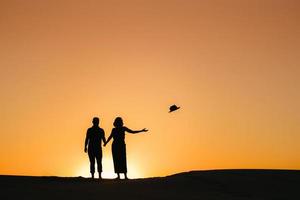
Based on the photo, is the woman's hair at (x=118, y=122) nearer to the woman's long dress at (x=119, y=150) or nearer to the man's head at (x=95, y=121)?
the woman's long dress at (x=119, y=150)

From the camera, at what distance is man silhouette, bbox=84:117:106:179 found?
19.0 metres

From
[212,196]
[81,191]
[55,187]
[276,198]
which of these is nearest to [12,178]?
[55,187]

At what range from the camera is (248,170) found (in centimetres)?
1908

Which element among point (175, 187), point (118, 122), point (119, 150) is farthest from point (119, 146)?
point (175, 187)

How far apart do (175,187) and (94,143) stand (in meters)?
4.91

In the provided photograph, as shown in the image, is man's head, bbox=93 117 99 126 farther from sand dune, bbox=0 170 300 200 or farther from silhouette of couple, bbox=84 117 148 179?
sand dune, bbox=0 170 300 200

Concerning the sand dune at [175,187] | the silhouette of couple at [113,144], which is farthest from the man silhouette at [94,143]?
the sand dune at [175,187]

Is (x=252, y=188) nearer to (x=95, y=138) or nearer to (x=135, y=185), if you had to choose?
(x=135, y=185)

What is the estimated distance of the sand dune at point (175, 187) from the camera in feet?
42.6

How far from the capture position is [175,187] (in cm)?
1491

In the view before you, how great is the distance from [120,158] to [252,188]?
5.10 m

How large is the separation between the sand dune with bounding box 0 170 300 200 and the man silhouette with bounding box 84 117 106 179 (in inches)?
80.9

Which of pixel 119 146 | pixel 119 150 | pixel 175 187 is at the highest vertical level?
pixel 119 146

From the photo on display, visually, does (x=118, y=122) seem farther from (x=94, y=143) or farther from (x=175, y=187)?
(x=175, y=187)
